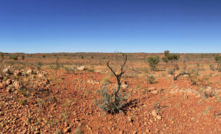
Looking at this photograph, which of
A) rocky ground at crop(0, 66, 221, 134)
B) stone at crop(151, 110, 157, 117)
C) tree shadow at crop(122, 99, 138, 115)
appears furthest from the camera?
tree shadow at crop(122, 99, 138, 115)

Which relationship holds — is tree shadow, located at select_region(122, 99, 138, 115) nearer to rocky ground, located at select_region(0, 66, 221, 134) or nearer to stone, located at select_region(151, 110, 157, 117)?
rocky ground, located at select_region(0, 66, 221, 134)

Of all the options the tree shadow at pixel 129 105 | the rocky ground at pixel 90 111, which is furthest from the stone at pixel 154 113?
the tree shadow at pixel 129 105

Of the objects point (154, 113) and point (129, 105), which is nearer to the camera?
point (154, 113)

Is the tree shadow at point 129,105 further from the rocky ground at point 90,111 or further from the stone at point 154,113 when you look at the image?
the stone at point 154,113

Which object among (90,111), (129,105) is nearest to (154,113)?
(129,105)

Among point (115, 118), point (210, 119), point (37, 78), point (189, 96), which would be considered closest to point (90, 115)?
point (115, 118)

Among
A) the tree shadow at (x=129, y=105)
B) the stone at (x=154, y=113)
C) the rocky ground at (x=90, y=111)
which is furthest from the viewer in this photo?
the tree shadow at (x=129, y=105)

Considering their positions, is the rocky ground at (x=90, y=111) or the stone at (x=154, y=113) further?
the stone at (x=154, y=113)

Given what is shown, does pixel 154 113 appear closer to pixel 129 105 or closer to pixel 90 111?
pixel 129 105

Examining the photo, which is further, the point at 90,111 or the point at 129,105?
the point at 129,105

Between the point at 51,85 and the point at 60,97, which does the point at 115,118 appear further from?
the point at 51,85

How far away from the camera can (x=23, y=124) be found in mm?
3896

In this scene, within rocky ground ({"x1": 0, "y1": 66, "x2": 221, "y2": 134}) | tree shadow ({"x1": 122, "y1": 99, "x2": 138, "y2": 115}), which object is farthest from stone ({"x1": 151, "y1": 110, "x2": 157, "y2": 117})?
tree shadow ({"x1": 122, "y1": 99, "x2": 138, "y2": 115})

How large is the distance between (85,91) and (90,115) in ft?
6.74
